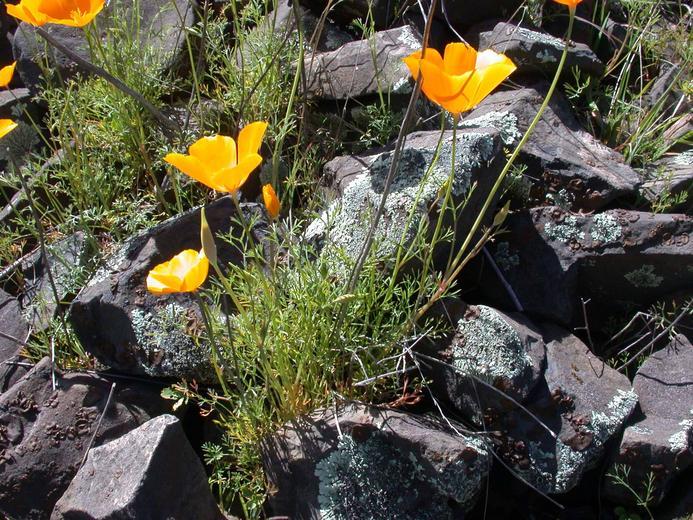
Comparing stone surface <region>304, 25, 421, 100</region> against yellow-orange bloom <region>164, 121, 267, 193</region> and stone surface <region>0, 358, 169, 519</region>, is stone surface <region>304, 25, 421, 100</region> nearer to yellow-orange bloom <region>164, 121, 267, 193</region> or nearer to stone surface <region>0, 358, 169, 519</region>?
yellow-orange bloom <region>164, 121, 267, 193</region>

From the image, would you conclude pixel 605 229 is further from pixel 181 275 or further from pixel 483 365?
pixel 181 275

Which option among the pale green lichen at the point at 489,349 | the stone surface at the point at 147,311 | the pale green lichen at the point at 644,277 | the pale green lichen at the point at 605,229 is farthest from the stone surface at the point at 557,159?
the stone surface at the point at 147,311

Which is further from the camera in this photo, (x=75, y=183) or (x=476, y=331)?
(x=75, y=183)

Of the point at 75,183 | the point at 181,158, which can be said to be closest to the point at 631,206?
the point at 181,158

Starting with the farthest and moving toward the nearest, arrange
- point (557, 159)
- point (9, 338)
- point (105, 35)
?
point (105, 35) < point (557, 159) < point (9, 338)

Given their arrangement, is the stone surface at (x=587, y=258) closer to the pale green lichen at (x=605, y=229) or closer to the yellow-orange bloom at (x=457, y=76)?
the pale green lichen at (x=605, y=229)

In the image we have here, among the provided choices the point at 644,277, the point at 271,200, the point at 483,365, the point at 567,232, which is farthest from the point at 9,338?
the point at 644,277

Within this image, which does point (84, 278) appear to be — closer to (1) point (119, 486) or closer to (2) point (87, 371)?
(2) point (87, 371)
